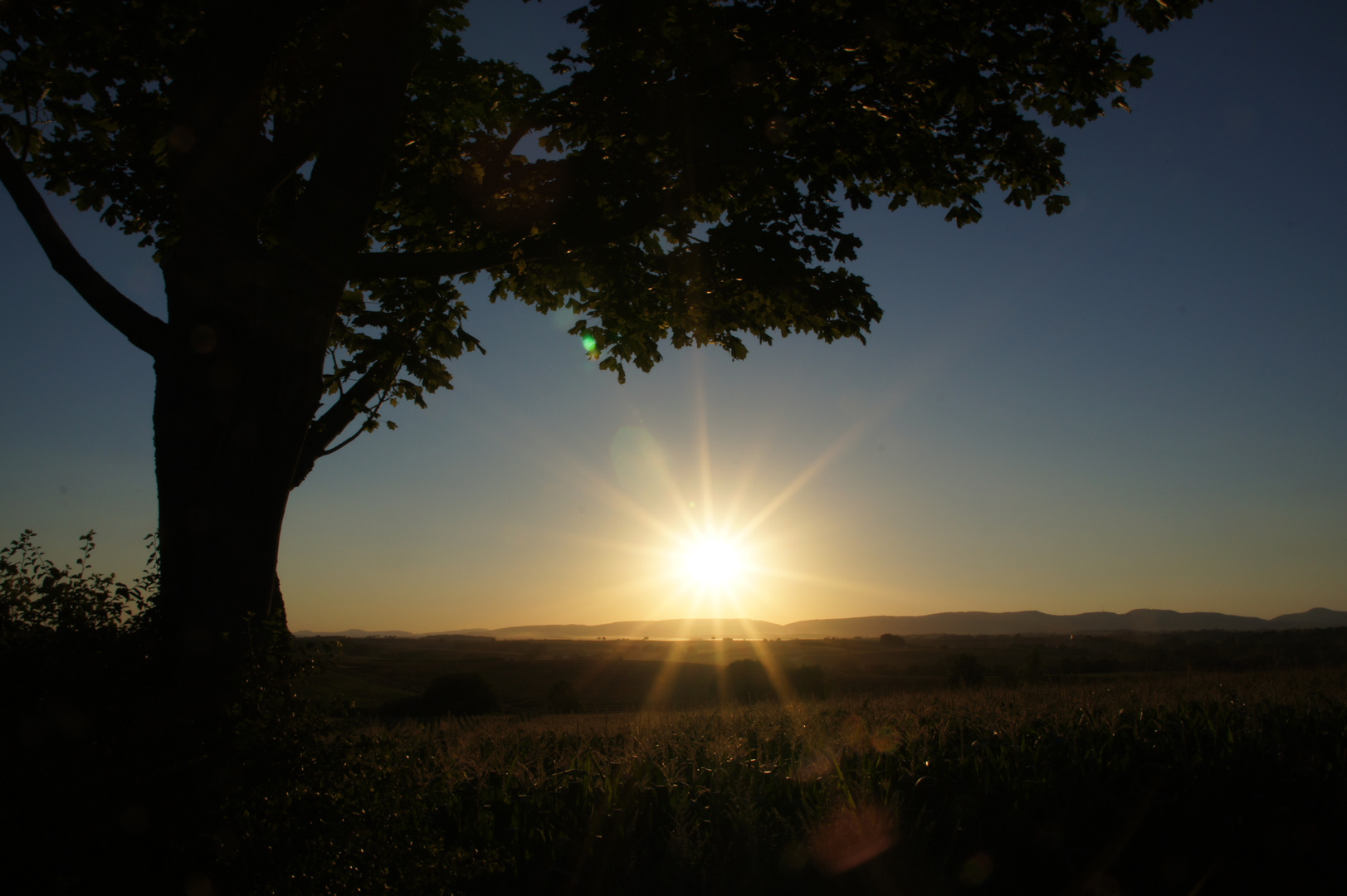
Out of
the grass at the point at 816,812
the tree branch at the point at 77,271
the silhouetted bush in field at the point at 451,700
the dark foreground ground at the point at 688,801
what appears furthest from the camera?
the silhouetted bush in field at the point at 451,700

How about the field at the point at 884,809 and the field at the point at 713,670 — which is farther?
the field at the point at 713,670

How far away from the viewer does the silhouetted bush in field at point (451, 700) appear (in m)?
44.3

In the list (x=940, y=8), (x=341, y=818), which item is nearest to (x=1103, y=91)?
(x=940, y=8)

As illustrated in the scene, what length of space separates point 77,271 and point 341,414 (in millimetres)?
2672

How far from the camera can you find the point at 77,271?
6.02m

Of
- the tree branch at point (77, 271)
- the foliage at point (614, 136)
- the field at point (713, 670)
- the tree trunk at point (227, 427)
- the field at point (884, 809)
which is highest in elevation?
the foliage at point (614, 136)

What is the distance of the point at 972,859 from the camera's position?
609 centimetres

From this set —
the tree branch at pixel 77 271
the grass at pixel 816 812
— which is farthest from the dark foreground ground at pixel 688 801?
the tree branch at pixel 77 271

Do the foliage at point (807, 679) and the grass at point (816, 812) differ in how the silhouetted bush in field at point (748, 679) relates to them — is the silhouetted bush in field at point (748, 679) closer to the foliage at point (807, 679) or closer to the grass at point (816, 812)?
the foliage at point (807, 679)

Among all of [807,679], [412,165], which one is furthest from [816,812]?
[807,679]

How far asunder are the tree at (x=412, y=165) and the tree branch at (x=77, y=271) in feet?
0.06

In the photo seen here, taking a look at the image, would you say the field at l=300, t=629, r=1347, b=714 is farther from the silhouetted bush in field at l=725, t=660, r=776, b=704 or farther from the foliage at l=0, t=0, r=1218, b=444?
the foliage at l=0, t=0, r=1218, b=444

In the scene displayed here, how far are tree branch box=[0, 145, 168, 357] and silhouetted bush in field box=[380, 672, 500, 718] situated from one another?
4093cm

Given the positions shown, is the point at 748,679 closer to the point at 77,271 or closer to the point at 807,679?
the point at 807,679
